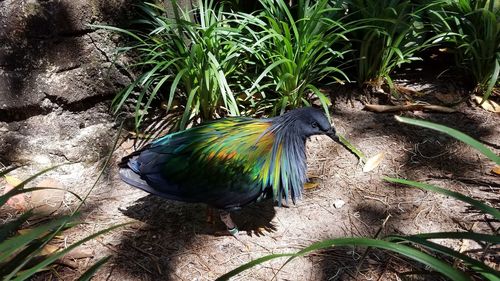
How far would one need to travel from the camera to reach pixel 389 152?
293 cm

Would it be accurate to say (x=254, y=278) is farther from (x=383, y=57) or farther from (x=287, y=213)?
(x=383, y=57)

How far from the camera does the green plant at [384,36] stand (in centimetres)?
305

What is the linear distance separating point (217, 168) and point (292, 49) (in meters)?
1.08

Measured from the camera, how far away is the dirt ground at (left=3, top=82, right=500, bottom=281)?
2281mm

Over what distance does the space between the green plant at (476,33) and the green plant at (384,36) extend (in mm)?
154

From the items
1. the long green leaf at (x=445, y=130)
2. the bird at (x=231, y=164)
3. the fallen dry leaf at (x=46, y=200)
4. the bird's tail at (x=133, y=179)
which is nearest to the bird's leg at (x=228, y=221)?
the bird at (x=231, y=164)

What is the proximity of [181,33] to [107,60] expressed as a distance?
521 millimetres

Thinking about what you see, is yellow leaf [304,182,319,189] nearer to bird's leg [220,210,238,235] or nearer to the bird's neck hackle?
the bird's neck hackle

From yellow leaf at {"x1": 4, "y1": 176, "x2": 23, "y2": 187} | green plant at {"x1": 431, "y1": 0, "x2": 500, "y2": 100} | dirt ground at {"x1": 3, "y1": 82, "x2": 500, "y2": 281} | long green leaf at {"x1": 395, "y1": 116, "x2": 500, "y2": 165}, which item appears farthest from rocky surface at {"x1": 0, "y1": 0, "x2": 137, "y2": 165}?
green plant at {"x1": 431, "y1": 0, "x2": 500, "y2": 100}

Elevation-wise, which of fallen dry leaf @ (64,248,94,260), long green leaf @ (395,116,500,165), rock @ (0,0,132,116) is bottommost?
fallen dry leaf @ (64,248,94,260)

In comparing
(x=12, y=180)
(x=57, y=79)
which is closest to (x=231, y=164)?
(x=57, y=79)

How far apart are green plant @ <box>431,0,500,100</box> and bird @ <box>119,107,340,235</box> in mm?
1414

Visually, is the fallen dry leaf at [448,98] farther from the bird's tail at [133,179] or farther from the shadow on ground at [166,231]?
the bird's tail at [133,179]

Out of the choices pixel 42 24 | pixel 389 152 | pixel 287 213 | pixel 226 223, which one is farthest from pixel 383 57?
pixel 42 24
